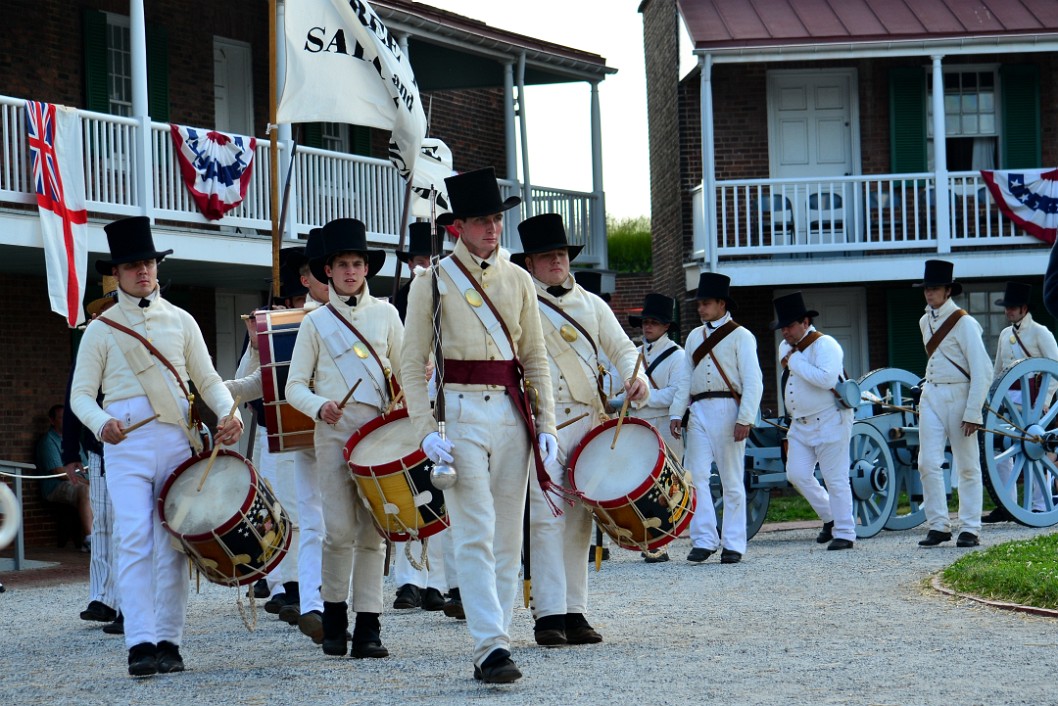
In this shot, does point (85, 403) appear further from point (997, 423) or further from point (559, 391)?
point (997, 423)

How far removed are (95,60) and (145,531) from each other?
36.3 feet

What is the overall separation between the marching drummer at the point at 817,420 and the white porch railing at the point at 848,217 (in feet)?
26.5

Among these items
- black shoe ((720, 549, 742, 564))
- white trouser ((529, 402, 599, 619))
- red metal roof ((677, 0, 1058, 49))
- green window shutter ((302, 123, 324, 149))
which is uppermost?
red metal roof ((677, 0, 1058, 49))

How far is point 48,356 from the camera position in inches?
666

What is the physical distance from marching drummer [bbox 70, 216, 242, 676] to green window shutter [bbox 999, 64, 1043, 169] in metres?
17.5

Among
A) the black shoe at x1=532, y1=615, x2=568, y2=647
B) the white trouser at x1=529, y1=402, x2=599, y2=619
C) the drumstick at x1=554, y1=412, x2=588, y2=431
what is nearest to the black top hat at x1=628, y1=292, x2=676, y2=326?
the drumstick at x1=554, y1=412, x2=588, y2=431

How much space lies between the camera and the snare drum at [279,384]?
8219mm

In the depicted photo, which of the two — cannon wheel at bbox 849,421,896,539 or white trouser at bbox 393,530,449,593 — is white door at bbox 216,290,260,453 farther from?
white trouser at bbox 393,530,449,593

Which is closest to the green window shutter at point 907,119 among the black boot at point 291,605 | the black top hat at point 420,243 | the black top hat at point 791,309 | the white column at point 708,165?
the white column at point 708,165

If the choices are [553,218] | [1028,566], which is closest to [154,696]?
[553,218]

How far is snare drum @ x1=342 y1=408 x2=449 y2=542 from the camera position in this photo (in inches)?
285

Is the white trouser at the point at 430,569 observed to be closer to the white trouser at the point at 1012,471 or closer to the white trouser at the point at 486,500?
the white trouser at the point at 486,500

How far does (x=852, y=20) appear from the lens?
21953 millimetres

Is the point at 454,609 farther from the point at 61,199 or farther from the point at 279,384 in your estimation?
the point at 61,199
